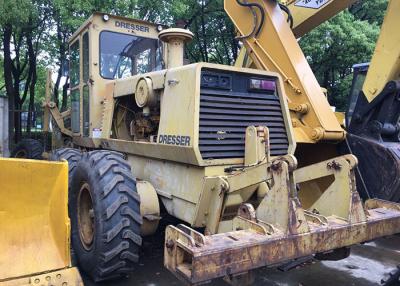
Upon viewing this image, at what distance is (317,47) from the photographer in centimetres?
1509

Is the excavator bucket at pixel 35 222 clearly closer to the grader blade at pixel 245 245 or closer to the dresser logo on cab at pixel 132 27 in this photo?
the grader blade at pixel 245 245

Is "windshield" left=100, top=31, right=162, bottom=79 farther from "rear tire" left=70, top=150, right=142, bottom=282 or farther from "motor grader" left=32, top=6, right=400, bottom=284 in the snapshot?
"rear tire" left=70, top=150, right=142, bottom=282

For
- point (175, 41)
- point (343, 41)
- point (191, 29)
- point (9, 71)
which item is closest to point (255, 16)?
point (175, 41)

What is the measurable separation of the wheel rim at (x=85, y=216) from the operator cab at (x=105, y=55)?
1468 millimetres

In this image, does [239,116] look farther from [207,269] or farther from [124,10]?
[124,10]

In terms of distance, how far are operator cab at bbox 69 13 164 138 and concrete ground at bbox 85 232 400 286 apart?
2.04 metres

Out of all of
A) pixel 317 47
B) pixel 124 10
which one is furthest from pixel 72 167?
pixel 317 47

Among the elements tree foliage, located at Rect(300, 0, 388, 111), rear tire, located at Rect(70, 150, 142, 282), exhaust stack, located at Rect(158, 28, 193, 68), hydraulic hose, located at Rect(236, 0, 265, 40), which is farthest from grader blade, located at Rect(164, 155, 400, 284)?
tree foliage, located at Rect(300, 0, 388, 111)

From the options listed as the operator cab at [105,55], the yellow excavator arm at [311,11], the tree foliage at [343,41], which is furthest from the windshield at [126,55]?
the tree foliage at [343,41]

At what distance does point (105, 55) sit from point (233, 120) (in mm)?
2778

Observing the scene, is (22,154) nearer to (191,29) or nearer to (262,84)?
(262,84)

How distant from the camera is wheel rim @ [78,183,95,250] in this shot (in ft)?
14.5

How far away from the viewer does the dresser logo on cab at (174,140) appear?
3.83 m

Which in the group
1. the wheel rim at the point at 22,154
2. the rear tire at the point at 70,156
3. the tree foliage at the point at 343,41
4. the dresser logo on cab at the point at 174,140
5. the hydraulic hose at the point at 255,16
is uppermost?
the tree foliage at the point at 343,41
